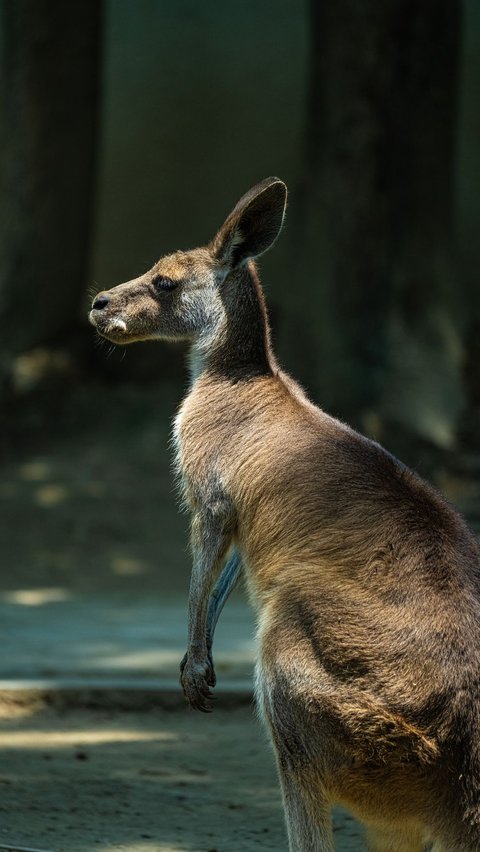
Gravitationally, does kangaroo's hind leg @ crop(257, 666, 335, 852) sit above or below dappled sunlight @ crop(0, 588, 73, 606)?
above

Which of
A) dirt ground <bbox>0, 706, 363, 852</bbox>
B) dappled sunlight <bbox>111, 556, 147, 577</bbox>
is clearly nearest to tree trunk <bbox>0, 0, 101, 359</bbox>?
dappled sunlight <bbox>111, 556, 147, 577</bbox>

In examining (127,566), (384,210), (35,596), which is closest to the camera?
(35,596)

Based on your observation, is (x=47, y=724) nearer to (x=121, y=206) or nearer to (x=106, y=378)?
(x=106, y=378)

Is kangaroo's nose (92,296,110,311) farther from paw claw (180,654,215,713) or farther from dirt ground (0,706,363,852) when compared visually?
dirt ground (0,706,363,852)

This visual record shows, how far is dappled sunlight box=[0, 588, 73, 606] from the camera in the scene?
9023 millimetres

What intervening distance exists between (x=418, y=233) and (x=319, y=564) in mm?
7256

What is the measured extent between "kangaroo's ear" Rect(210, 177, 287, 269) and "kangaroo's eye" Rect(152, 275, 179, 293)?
0.20 metres

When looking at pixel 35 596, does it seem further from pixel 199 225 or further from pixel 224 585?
pixel 199 225

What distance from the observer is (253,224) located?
5016 mm

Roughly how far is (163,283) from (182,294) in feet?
0.32

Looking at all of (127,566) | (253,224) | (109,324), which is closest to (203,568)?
(109,324)

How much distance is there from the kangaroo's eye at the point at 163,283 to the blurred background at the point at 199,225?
4173 mm

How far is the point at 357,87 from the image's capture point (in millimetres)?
10836

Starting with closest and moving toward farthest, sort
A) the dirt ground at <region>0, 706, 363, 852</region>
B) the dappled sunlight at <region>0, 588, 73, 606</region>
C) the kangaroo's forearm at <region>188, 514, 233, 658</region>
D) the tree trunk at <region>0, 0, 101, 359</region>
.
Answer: the kangaroo's forearm at <region>188, 514, 233, 658</region>
the dirt ground at <region>0, 706, 363, 852</region>
the dappled sunlight at <region>0, 588, 73, 606</region>
the tree trunk at <region>0, 0, 101, 359</region>
